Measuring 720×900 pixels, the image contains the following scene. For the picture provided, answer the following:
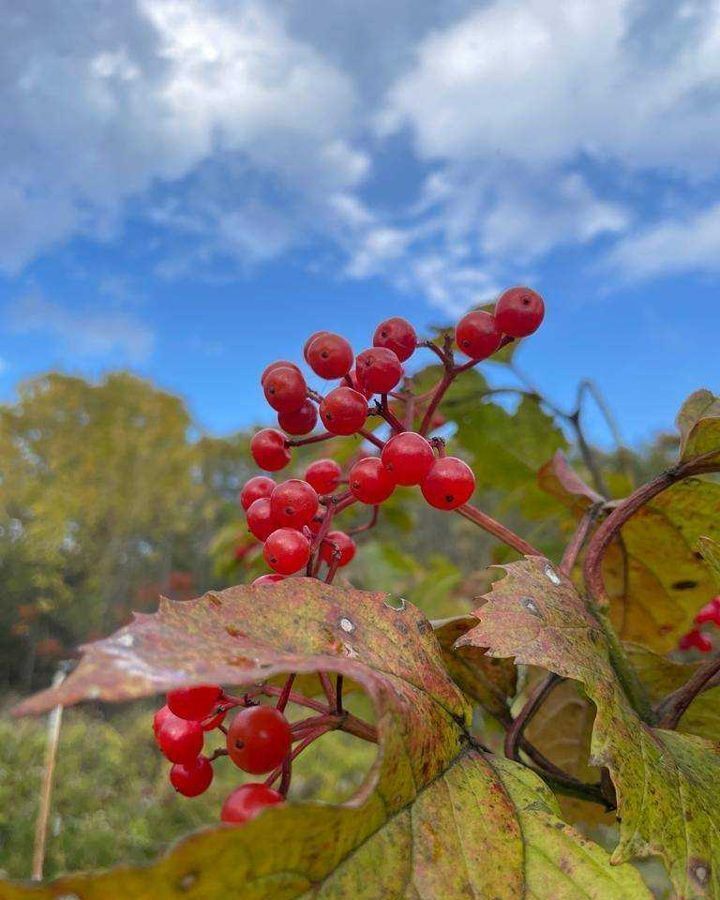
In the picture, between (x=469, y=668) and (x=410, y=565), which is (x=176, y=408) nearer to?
(x=410, y=565)

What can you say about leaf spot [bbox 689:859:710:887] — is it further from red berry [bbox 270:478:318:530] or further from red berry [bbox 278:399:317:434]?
red berry [bbox 278:399:317:434]

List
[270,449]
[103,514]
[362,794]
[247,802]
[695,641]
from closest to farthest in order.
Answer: [362,794] → [247,802] → [270,449] → [695,641] → [103,514]

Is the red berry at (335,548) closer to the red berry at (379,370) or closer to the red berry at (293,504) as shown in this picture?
the red berry at (293,504)

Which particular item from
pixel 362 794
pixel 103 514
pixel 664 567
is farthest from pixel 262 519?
pixel 103 514

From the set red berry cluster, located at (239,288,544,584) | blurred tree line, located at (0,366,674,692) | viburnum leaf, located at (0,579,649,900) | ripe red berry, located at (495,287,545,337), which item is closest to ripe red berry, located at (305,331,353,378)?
red berry cluster, located at (239,288,544,584)

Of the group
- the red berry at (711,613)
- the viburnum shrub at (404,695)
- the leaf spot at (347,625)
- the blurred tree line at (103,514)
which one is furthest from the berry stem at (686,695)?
the blurred tree line at (103,514)

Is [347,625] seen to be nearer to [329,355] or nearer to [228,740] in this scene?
[228,740]

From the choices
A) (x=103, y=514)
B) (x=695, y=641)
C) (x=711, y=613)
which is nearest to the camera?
(x=711, y=613)
